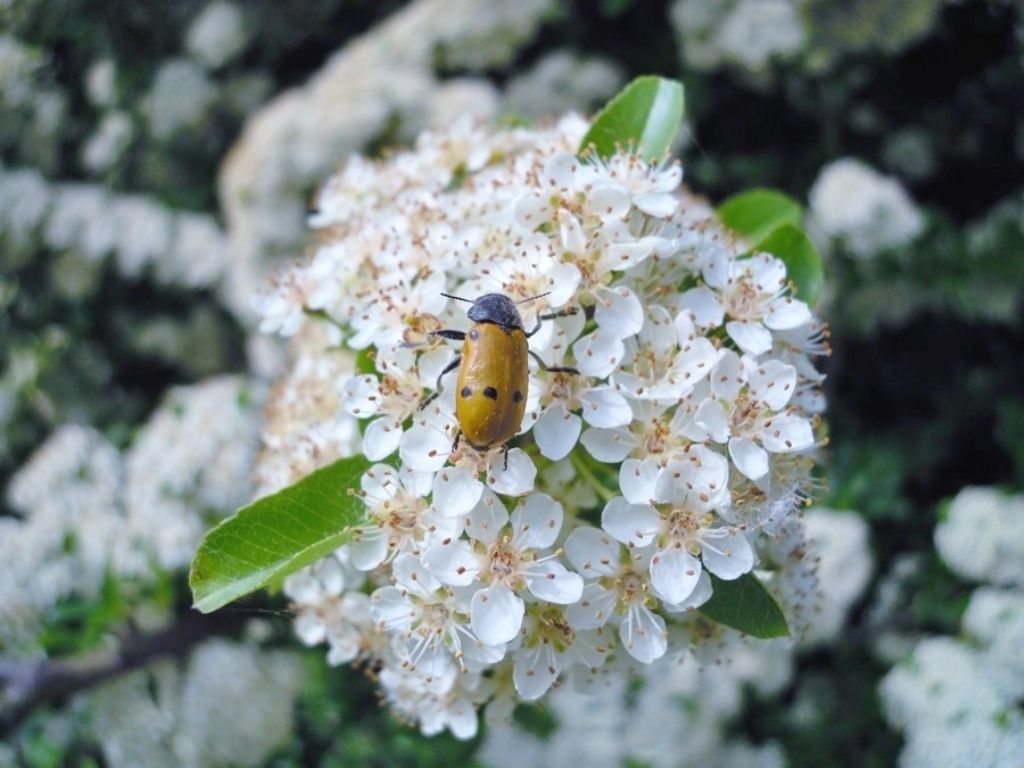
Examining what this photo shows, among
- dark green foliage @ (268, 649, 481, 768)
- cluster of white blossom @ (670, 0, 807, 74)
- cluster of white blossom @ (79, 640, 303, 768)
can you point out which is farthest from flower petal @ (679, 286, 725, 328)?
cluster of white blossom @ (670, 0, 807, 74)

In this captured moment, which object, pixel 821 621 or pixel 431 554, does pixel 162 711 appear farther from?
pixel 821 621

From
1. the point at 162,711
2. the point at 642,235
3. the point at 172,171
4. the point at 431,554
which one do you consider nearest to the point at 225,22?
the point at 172,171

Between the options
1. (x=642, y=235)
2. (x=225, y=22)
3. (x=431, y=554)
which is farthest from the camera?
(x=225, y=22)

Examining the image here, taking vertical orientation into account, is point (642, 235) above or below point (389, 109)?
above

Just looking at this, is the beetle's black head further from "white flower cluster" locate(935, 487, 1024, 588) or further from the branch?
"white flower cluster" locate(935, 487, 1024, 588)

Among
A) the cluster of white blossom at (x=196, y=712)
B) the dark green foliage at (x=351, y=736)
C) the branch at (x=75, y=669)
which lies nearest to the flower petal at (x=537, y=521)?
the branch at (x=75, y=669)

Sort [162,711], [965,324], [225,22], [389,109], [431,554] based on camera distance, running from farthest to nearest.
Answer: [225,22], [965,324], [389,109], [162,711], [431,554]
